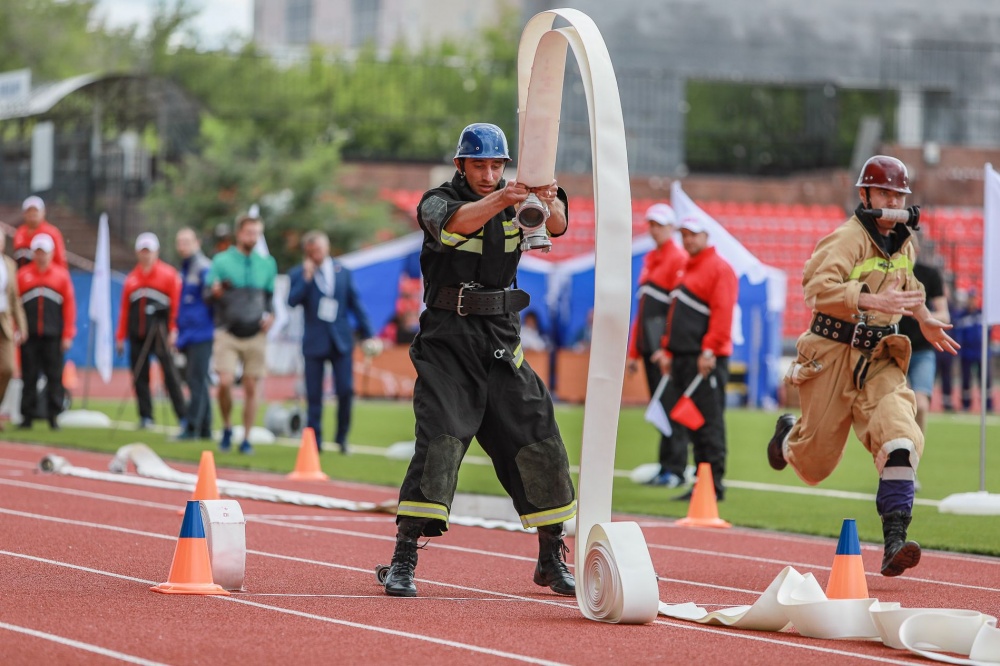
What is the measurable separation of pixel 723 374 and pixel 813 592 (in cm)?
633

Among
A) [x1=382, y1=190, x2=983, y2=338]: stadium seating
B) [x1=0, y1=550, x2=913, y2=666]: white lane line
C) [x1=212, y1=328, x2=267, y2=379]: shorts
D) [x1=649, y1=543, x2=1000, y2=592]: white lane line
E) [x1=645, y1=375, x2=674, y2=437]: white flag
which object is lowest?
[x1=649, y1=543, x2=1000, y2=592]: white lane line

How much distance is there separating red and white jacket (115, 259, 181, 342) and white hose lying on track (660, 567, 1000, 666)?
1226cm

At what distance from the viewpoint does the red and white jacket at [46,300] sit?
18969mm

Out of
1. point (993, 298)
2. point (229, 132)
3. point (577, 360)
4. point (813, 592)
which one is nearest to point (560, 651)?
point (813, 592)

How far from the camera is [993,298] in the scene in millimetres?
13109

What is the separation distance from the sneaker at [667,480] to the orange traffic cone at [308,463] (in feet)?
9.56

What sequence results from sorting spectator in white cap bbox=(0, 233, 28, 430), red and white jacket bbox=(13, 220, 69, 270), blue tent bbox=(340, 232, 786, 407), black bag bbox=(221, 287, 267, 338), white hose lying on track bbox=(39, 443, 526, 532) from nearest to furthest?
white hose lying on track bbox=(39, 443, 526, 532) → black bag bbox=(221, 287, 267, 338) → spectator in white cap bbox=(0, 233, 28, 430) → red and white jacket bbox=(13, 220, 69, 270) → blue tent bbox=(340, 232, 786, 407)

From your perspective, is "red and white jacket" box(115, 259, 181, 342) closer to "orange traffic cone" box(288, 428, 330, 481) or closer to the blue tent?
"orange traffic cone" box(288, 428, 330, 481)

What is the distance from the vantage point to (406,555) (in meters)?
7.66

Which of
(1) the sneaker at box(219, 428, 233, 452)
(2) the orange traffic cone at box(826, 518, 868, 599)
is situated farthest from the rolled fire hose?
(1) the sneaker at box(219, 428, 233, 452)

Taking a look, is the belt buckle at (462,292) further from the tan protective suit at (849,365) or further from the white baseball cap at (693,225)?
the white baseball cap at (693,225)

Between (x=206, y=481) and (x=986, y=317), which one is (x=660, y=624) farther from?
(x=986, y=317)

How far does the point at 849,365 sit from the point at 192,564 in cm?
359

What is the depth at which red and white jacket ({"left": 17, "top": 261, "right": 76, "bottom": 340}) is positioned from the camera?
18969mm
